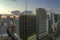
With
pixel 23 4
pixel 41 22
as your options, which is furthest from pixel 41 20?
pixel 23 4

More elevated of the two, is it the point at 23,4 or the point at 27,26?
the point at 23,4

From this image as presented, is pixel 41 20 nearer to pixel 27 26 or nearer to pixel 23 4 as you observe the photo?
pixel 27 26

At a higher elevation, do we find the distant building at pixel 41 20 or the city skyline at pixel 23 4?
the city skyline at pixel 23 4

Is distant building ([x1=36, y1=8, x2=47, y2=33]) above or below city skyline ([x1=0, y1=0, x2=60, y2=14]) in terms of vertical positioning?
below

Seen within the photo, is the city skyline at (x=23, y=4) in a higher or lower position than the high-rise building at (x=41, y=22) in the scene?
higher

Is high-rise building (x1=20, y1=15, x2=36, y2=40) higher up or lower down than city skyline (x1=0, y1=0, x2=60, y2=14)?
lower down

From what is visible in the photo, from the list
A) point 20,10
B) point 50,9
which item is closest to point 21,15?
point 20,10

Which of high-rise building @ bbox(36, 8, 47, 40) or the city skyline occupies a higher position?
the city skyline

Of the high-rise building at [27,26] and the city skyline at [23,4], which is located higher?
the city skyline at [23,4]
